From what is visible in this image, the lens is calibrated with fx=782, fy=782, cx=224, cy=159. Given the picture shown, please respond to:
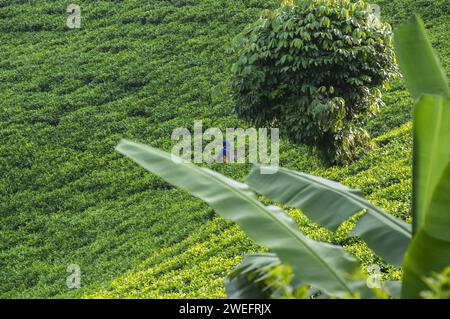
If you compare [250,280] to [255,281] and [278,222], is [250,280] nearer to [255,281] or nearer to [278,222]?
[255,281]

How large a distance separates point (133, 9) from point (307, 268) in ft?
62.9

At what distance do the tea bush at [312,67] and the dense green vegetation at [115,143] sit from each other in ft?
3.17

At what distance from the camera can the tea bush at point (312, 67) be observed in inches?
423

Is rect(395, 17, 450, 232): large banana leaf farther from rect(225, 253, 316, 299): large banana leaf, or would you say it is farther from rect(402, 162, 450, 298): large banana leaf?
rect(225, 253, 316, 299): large banana leaf

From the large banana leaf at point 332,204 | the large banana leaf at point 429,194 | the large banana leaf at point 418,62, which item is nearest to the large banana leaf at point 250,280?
the large banana leaf at point 332,204

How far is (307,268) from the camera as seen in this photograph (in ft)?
11.1

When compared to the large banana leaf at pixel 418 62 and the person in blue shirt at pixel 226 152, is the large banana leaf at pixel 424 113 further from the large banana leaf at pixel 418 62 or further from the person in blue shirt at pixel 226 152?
the person in blue shirt at pixel 226 152

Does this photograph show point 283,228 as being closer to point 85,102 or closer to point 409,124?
point 409,124

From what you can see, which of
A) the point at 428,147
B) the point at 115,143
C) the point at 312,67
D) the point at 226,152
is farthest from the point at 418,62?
the point at 115,143

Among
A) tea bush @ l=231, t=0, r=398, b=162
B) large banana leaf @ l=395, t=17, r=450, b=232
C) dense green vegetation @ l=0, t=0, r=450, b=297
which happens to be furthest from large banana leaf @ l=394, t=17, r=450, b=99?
tea bush @ l=231, t=0, r=398, b=162

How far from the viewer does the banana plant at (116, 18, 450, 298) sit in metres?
3.13

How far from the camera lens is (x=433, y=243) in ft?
10.1

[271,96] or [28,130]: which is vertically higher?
[271,96]
